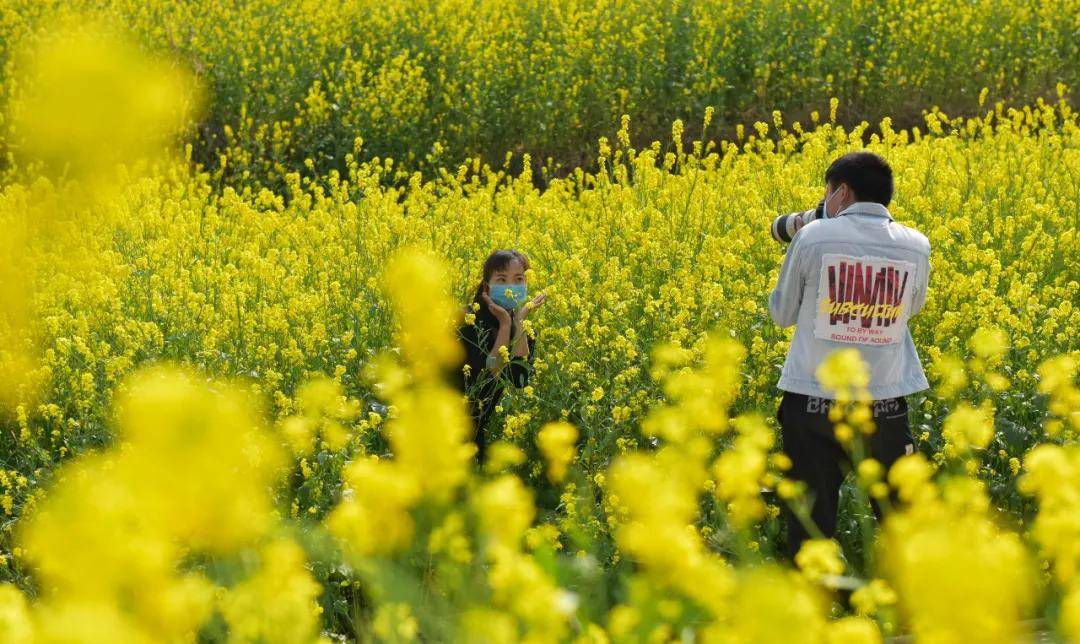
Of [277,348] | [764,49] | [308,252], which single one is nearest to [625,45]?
[764,49]

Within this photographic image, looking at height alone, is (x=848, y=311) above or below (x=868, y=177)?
below

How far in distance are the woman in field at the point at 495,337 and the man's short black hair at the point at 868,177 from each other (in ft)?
4.75

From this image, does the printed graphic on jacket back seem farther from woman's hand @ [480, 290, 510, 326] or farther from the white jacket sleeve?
woman's hand @ [480, 290, 510, 326]

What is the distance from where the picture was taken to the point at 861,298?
3482mm

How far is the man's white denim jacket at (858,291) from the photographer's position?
3486mm

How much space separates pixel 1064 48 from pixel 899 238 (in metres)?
9.87

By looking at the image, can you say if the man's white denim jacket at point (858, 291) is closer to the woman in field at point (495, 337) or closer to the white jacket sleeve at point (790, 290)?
the white jacket sleeve at point (790, 290)

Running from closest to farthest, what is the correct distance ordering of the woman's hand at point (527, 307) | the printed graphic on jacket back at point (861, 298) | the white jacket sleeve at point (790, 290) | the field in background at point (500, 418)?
the field in background at point (500, 418) < the printed graphic on jacket back at point (861, 298) < the white jacket sleeve at point (790, 290) < the woman's hand at point (527, 307)

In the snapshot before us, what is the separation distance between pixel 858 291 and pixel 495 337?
1687 millimetres

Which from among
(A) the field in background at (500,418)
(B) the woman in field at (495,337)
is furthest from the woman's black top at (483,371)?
(A) the field in background at (500,418)

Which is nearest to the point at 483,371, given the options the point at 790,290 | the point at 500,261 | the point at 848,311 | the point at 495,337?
the point at 495,337

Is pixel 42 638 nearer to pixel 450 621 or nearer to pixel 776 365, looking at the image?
pixel 450 621

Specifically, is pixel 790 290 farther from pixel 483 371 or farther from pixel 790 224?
pixel 483 371

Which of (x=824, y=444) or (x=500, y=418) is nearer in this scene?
(x=824, y=444)
